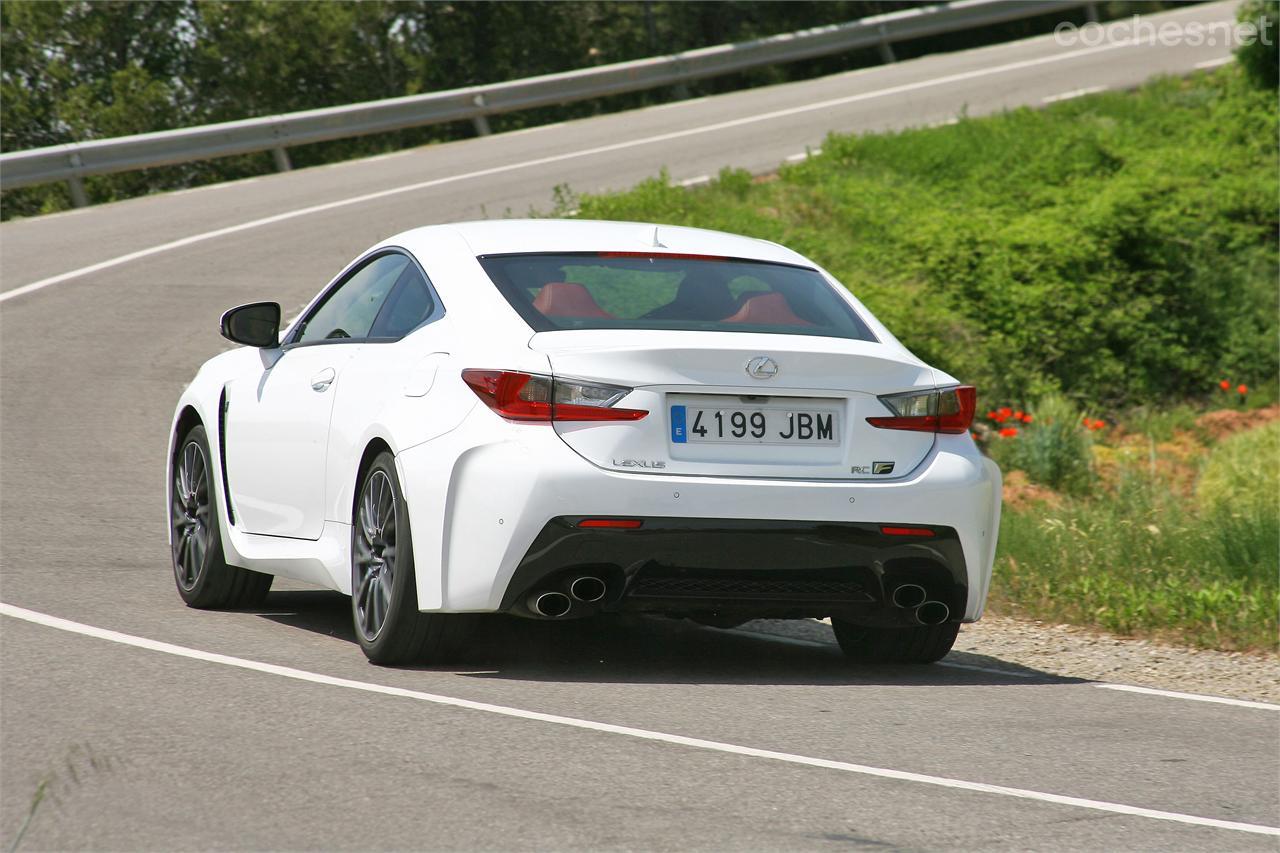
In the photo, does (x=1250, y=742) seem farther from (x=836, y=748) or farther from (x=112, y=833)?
(x=112, y=833)

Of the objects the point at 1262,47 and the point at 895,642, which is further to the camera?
the point at 1262,47

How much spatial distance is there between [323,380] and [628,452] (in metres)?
1.61

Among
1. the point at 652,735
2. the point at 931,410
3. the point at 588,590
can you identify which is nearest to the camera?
the point at 652,735

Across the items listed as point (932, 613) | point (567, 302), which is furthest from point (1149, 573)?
point (567, 302)

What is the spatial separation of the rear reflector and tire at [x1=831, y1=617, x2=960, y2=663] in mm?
654

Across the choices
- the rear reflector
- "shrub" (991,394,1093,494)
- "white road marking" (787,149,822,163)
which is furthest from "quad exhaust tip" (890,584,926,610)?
"white road marking" (787,149,822,163)

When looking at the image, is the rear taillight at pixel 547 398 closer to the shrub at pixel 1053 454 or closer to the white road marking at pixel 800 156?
the shrub at pixel 1053 454

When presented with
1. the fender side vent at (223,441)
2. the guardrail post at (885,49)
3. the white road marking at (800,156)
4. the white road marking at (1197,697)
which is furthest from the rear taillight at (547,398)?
the guardrail post at (885,49)

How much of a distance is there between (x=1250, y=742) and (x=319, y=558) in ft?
11.1

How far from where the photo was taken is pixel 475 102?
27.7 m

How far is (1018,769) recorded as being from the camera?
503cm

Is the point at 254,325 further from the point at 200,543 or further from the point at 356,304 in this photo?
the point at 200,543

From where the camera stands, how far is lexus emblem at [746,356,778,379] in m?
5.92

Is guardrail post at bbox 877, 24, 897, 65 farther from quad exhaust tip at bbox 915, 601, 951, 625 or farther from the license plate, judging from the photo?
the license plate
